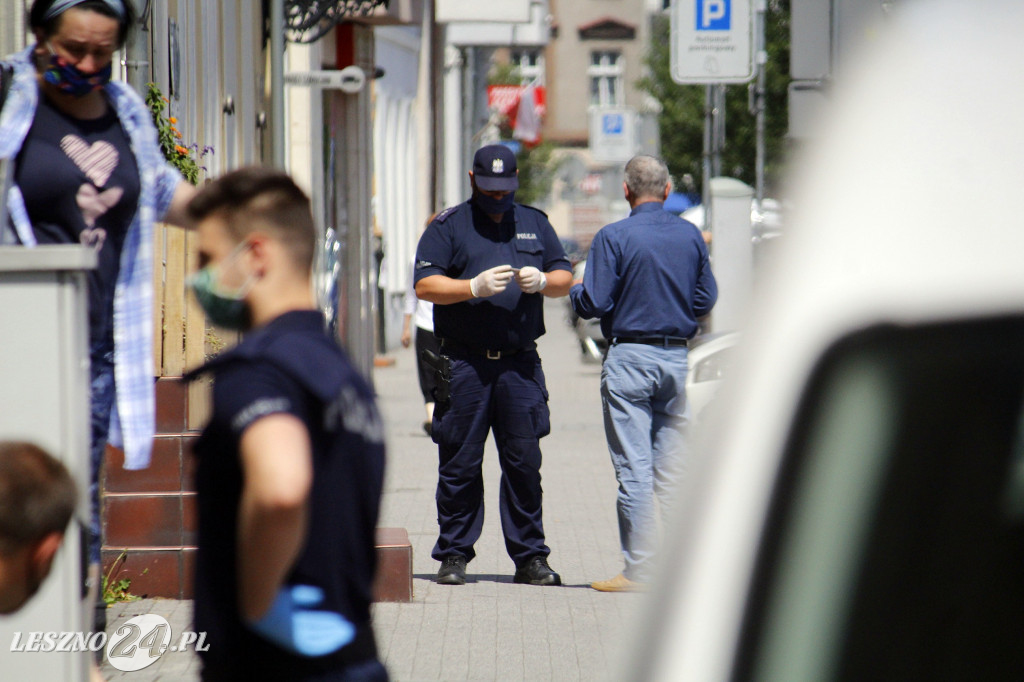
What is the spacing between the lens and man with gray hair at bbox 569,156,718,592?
650 cm

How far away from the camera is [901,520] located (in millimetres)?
1074

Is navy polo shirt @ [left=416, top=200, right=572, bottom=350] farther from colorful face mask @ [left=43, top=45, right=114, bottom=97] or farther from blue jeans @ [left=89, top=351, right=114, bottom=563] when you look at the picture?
colorful face mask @ [left=43, top=45, right=114, bottom=97]

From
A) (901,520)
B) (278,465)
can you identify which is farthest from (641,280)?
(901,520)

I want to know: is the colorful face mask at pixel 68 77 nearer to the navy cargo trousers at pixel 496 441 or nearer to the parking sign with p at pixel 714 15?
the navy cargo trousers at pixel 496 441

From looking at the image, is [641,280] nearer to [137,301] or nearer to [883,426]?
[137,301]

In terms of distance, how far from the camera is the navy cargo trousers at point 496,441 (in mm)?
6609

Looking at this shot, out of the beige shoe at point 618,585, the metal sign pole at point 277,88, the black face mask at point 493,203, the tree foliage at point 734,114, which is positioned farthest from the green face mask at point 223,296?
the tree foliage at point 734,114

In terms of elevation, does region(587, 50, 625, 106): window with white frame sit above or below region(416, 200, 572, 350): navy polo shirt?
above

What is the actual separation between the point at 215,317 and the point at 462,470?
4.07 m

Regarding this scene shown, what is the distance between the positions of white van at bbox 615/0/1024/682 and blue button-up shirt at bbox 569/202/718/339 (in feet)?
17.7

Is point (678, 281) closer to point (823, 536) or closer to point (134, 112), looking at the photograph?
point (134, 112)

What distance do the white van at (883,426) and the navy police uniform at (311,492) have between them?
1362 mm

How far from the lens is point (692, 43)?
10.8m

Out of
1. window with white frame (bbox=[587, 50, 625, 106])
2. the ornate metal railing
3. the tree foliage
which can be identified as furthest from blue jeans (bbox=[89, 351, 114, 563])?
window with white frame (bbox=[587, 50, 625, 106])
